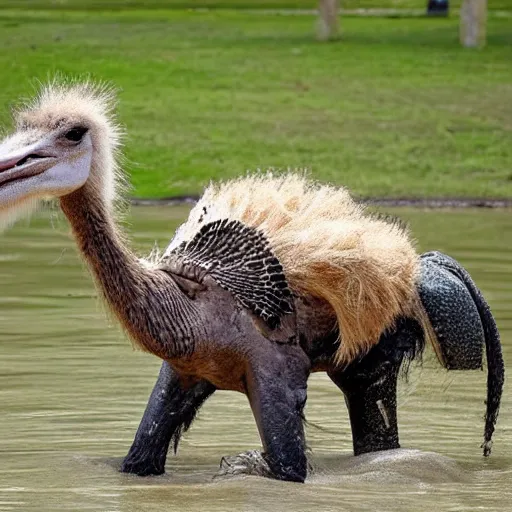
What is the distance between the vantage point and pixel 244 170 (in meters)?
21.5

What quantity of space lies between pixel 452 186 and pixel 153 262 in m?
12.7

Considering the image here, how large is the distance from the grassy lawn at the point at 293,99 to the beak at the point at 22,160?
9.96 meters

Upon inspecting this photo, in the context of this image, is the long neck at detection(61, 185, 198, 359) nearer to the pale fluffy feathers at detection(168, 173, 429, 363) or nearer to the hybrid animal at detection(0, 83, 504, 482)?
the hybrid animal at detection(0, 83, 504, 482)

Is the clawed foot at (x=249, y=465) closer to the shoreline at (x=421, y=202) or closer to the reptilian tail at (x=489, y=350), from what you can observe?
the reptilian tail at (x=489, y=350)

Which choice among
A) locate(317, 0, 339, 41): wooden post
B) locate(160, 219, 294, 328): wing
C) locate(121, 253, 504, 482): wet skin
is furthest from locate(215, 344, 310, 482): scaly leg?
locate(317, 0, 339, 41): wooden post

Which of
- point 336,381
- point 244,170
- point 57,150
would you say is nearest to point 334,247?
point 336,381

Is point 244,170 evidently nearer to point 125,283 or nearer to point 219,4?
point 125,283

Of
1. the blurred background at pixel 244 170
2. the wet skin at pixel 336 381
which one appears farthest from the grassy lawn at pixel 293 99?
the wet skin at pixel 336 381

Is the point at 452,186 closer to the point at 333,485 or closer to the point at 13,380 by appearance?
the point at 13,380

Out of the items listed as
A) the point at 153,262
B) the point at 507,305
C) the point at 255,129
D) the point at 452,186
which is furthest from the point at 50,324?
the point at 255,129

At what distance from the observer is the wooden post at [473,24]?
33.7 meters

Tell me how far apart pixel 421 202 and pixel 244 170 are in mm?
2481

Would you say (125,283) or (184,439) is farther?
(184,439)

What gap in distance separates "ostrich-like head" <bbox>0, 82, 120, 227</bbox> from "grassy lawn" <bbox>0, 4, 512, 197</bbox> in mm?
9689
